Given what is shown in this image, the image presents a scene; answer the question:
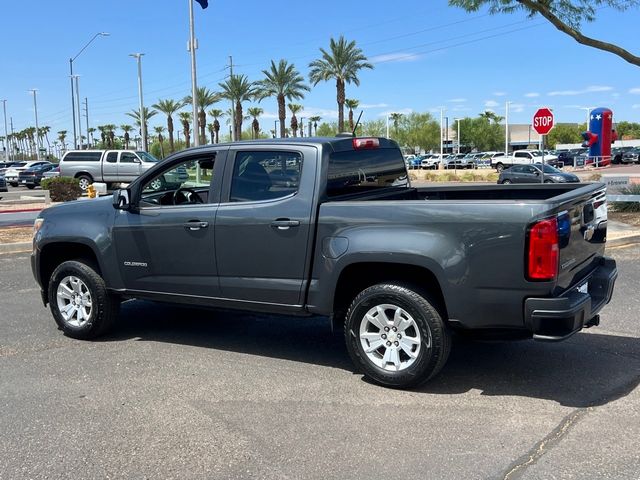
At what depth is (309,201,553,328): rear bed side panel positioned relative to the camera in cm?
408

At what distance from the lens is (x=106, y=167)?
3038cm

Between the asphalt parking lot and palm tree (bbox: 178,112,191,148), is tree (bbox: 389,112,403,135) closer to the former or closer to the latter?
palm tree (bbox: 178,112,191,148)

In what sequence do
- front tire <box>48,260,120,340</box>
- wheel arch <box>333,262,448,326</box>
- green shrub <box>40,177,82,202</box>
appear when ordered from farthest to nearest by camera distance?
green shrub <box>40,177,82,202</box>, front tire <box>48,260,120,340</box>, wheel arch <box>333,262,448,326</box>

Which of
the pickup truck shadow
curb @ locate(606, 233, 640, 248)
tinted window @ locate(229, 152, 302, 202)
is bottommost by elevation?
the pickup truck shadow

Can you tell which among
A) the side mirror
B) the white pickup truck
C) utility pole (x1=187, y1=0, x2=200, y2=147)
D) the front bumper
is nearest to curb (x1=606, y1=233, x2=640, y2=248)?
the front bumper

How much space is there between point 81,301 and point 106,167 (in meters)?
25.9

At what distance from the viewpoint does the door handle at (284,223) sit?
4.85 meters

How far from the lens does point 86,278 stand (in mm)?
5934

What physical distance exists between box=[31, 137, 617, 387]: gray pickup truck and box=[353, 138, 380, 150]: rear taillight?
0.04 ft

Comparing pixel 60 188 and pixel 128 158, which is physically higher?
pixel 128 158

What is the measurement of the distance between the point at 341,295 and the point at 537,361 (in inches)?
69.7

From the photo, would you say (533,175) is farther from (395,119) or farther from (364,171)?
(395,119)

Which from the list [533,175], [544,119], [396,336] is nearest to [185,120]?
[533,175]

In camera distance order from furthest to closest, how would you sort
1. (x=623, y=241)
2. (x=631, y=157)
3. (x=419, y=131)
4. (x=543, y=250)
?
(x=419, y=131) < (x=631, y=157) < (x=623, y=241) < (x=543, y=250)
